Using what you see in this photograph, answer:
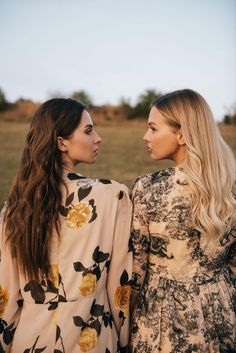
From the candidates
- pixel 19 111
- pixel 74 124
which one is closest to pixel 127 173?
pixel 74 124

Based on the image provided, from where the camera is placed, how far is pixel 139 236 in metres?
1.83

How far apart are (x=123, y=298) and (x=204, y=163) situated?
2.57ft

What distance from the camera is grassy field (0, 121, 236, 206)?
9.94m

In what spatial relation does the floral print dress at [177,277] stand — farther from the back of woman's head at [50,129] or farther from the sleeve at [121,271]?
the back of woman's head at [50,129]

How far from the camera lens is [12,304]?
1815 millimetres

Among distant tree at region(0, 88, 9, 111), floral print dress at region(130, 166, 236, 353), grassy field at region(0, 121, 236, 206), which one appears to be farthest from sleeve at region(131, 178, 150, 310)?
distant tree at region(0, 88, 9, 111)

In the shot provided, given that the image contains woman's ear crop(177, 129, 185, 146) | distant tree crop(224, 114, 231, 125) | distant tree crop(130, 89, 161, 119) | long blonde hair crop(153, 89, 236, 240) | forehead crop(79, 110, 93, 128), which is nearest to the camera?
long blonde hair crop(153, 89, 236, 240)

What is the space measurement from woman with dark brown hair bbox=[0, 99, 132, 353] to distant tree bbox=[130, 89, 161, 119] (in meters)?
21.6

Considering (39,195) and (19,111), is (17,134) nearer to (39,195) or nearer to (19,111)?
(19,111)

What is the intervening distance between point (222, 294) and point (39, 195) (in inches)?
39.0

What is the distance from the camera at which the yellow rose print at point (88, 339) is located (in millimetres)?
1716

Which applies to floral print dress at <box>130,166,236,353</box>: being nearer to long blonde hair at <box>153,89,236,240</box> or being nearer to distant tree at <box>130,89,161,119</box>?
long blonde hair at <box>153,89,236,240</box>

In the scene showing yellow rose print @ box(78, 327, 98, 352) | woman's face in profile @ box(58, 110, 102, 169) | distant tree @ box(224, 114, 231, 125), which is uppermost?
woman's face in profile @ box(58, 110, 102, 169)

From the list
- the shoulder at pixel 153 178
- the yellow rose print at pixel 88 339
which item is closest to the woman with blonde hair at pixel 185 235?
the shoulder at pixel 153 178
